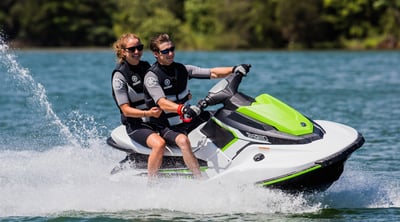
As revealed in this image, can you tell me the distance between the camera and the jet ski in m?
7.10

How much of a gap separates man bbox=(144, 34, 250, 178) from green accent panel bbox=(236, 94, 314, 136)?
1.10 feet

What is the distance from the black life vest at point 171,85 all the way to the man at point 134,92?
14 centimetres

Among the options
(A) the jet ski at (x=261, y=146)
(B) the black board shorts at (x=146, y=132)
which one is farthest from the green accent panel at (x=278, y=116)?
(B) the black board shorts at (x=146, y=132)

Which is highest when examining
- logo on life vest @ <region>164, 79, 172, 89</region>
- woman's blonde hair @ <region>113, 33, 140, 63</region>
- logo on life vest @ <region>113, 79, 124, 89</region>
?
woman's blonde hair @ <region>113, 33, 140, 63</region>

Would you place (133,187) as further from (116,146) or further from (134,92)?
(134,92)

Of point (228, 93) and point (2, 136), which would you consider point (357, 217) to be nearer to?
point (228, 93)

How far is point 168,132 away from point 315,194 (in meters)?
1.41

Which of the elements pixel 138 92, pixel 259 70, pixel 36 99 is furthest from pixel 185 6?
pixel 138 92

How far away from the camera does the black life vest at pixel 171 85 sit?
7.48 meters

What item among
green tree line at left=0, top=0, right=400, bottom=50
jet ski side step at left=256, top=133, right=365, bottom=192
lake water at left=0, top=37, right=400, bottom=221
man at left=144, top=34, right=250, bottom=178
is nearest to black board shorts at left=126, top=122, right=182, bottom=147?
man at left=144, top=34, right=250, bottom=178

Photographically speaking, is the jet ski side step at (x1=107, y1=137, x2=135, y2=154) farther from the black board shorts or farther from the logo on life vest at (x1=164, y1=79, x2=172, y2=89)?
the logo on life vest at (x1=164, y1=79, x2=172, y2=89)

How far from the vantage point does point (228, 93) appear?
7.46m

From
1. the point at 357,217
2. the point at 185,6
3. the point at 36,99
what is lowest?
the point at 357,217

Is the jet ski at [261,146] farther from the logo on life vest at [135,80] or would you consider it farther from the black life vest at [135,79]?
the logo on life vest at [135,80]
